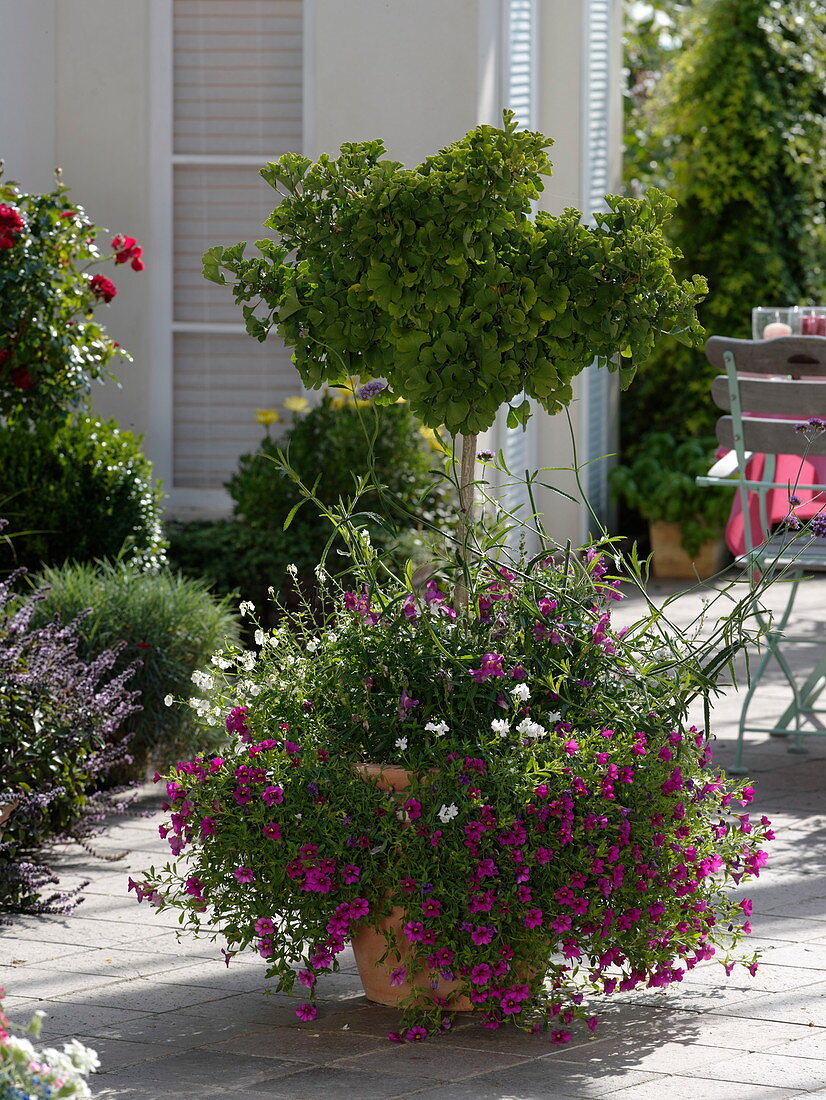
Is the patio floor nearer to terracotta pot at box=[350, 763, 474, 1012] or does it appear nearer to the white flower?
terracotta pot at box=[350, 763, 474, 1012]

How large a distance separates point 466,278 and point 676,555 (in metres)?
6.88

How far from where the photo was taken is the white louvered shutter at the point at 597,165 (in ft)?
31.1

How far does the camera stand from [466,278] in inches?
135

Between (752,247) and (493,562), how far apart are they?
781 centimetres

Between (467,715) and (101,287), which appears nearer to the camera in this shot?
(467,715)

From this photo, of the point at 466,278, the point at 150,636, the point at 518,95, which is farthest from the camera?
the point at 518,95

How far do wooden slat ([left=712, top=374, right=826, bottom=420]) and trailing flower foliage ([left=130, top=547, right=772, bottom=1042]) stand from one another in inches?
77.8

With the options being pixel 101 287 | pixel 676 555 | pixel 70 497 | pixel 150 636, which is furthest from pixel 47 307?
pixel 676 555

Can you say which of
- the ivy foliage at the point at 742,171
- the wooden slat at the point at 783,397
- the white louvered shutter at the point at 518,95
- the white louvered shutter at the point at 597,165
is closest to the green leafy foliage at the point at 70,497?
the white louvered shutter at the point at 518,95

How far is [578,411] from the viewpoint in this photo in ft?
31.0

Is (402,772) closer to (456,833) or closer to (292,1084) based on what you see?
(456,833)

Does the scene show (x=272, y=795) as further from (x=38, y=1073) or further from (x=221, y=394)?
(x=221, y=394)

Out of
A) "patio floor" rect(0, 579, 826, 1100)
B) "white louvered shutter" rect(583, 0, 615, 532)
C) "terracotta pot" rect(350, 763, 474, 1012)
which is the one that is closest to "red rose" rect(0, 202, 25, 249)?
A: "patio floor" rect(0, 579, 826, 1100)

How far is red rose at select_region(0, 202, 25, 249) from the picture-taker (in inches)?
237
